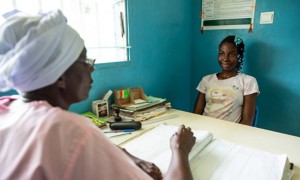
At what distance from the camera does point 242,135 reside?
1.16 metres

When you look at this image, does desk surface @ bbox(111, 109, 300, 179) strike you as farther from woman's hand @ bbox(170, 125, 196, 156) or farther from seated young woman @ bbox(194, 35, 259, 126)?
seated young woman @ bbox(194, 35, 259, 126)

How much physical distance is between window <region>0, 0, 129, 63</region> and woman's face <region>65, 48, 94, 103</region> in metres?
0.80

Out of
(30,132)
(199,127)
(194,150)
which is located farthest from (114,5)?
(30,132)

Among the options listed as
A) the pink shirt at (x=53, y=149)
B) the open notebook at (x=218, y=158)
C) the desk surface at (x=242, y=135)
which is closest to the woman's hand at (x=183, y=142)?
the open notebook at (x=218, y=158)

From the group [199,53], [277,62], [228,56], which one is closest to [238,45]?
[228,56]

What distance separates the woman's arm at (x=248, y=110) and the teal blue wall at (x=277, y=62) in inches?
15.0

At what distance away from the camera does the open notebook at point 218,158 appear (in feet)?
2.59

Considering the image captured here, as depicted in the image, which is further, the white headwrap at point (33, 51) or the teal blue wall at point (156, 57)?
the teal blue wall at point (156, 57)

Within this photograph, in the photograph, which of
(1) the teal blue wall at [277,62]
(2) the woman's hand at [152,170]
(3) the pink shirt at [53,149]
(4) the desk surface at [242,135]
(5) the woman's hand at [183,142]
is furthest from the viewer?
(1) the teal blue wall at [277,62]

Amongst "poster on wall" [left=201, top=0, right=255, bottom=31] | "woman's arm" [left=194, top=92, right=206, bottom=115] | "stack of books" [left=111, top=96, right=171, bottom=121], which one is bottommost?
"woman's arm" [left=194, top=92, right=206, bottom=115]

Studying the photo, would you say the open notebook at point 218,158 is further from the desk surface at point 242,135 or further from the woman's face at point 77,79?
the woman's face at point 77,79

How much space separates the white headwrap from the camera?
0.49 meters

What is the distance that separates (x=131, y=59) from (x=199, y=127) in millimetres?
724

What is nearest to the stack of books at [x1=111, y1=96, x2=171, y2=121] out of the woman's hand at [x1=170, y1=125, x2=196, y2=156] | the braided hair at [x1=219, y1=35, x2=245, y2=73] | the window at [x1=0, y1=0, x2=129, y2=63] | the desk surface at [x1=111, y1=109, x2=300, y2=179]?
the desk surface at [x1=111, y1=109, x2=300, y2=179]
